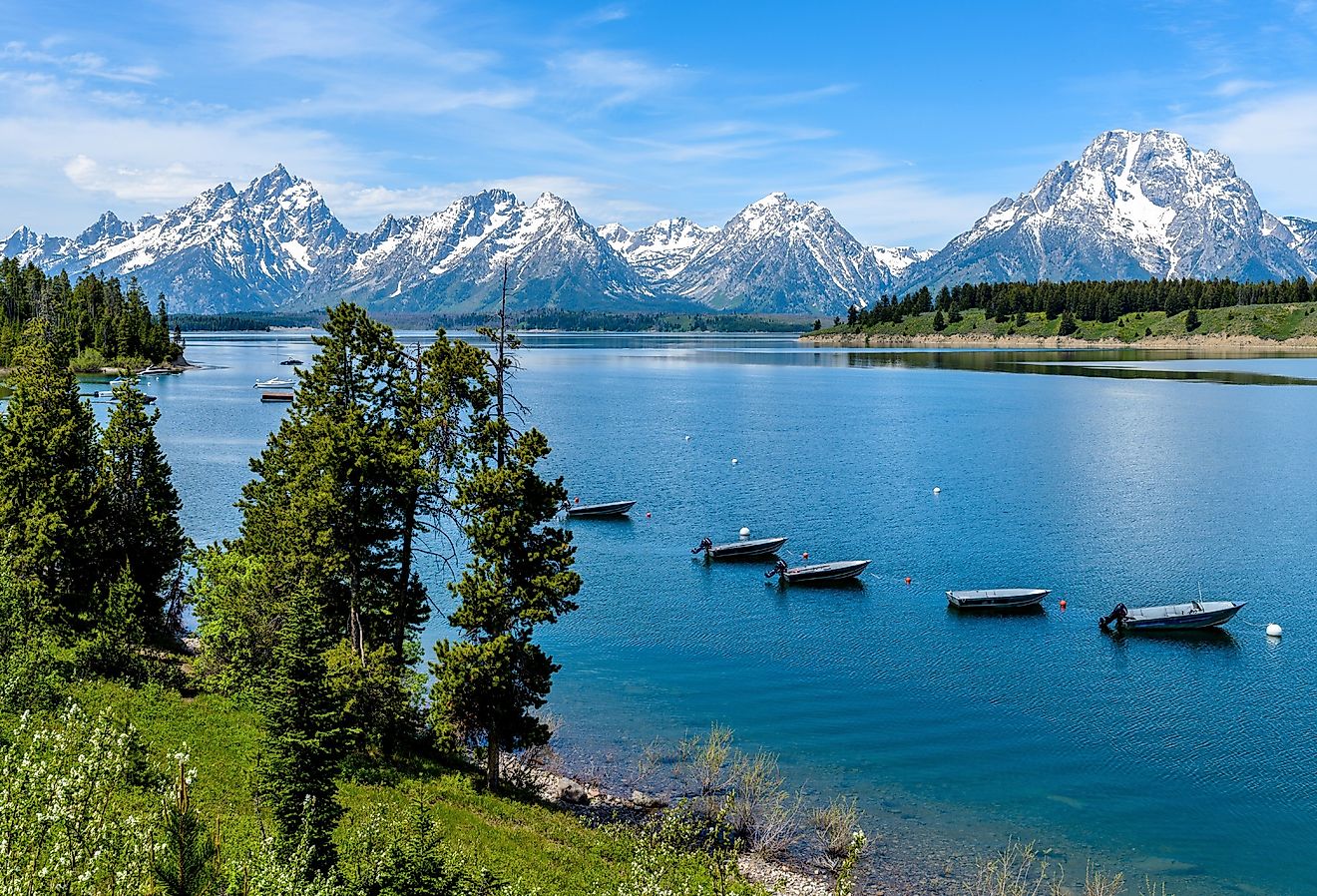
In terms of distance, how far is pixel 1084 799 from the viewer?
140ft

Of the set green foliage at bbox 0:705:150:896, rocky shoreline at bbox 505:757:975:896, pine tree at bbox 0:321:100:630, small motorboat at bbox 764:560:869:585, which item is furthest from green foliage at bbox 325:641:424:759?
small motorboat at bbox 764:560:869:585

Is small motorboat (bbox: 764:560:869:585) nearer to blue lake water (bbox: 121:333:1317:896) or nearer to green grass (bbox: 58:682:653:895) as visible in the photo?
blue lake water (bbox: 121:333:1317:896)

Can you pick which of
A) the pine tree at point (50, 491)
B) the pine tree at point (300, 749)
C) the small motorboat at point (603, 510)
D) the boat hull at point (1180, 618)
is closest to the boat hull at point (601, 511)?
the small motorboat at point (603, 510)

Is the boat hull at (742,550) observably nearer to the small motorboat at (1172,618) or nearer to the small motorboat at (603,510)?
the small motorboat at (603,510)

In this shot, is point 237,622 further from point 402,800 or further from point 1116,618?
point 1116,618

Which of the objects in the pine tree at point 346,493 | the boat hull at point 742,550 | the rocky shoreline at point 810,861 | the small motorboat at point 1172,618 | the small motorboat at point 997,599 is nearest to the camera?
the rocky shoreline at point 810,861

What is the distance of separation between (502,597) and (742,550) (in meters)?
45.1

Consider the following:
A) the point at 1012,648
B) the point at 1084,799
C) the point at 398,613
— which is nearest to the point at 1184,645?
the point at 1012,648

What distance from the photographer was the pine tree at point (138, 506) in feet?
174

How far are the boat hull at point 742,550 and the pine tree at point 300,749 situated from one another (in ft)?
179

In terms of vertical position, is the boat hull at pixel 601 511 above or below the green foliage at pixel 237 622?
below

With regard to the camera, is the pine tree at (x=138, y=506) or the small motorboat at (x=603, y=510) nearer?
the pine tree at (x=138, y=506)

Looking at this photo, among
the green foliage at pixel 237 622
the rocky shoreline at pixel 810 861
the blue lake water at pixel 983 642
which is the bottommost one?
the rocky shoreline at pixel 810 861

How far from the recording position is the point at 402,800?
1485 inches
